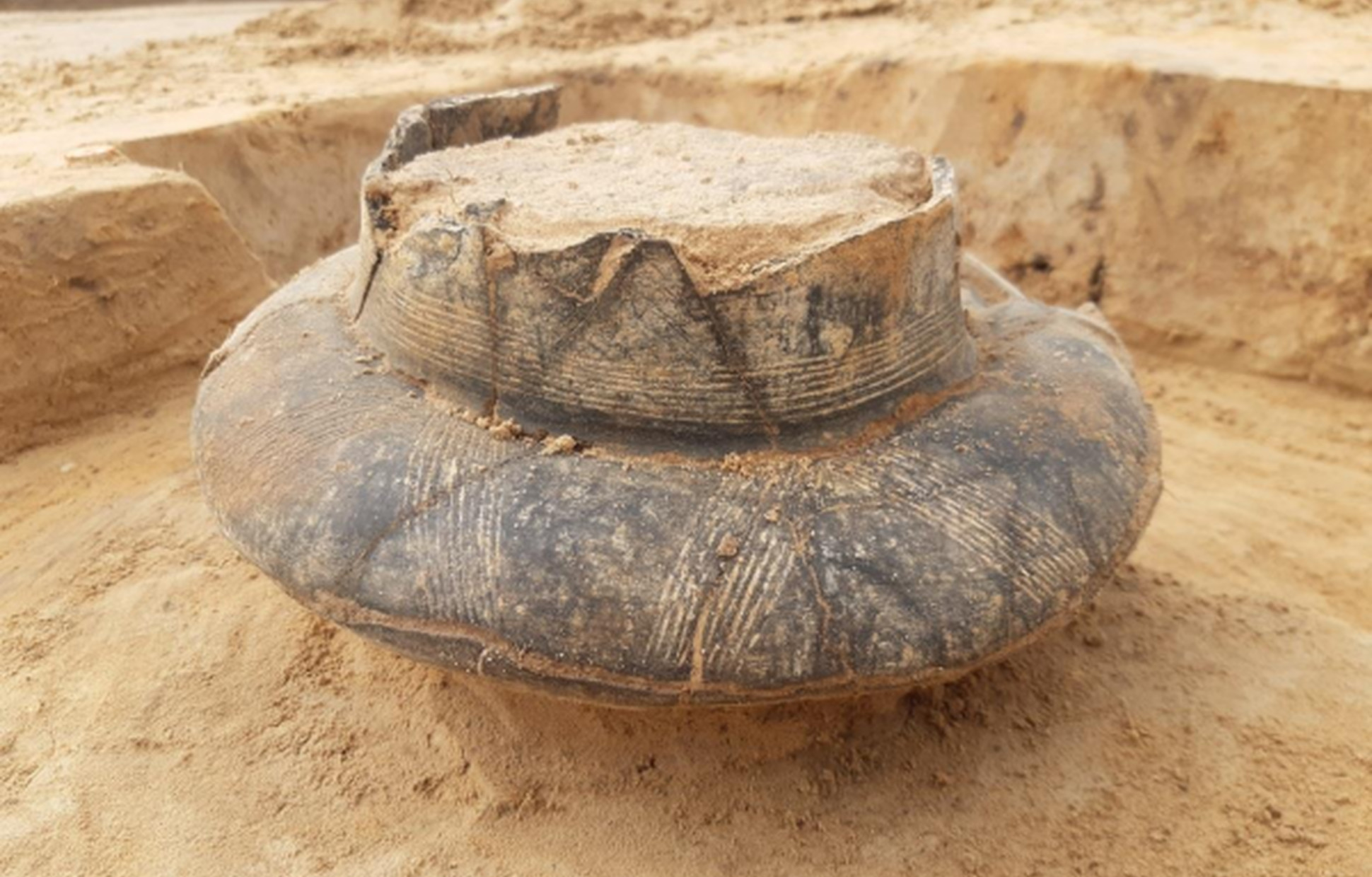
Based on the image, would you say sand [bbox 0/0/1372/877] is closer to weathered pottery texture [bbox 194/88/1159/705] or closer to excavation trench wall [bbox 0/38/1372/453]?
excavation trench wall [bbox 0/38/1372/453]

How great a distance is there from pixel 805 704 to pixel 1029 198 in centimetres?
324

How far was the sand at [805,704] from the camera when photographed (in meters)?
2.40

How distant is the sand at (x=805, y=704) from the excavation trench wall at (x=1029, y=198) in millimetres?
15

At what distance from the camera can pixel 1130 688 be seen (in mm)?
2791

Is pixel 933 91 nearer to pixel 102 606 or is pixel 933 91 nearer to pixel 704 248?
pixel 704 248

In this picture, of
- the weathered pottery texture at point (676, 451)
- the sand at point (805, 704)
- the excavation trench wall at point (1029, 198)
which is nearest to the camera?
the weathered pottery texture at point (676, 451)

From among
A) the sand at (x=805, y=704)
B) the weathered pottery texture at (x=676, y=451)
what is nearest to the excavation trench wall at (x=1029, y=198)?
the sand at (x=805, y=704)

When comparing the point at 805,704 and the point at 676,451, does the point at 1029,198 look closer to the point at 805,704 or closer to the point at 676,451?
the point at 805,704

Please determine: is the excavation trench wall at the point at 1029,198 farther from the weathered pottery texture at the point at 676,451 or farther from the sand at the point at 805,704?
the weathered pottery texture at the point at 676,451

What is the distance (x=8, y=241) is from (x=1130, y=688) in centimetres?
360

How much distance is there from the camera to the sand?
94.6 inches

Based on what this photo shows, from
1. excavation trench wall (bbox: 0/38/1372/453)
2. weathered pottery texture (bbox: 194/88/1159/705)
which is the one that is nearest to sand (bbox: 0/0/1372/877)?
excavation trench wall (bbox: 0/38/1372/453)

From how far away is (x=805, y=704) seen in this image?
2.65 m

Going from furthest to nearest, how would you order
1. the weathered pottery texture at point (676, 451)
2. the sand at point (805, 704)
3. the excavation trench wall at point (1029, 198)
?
1. the excavation trench wall at point (1029, 198)
2. the sand at point (805, 704)
3. the weathered pottery texture at point (676, 451)
